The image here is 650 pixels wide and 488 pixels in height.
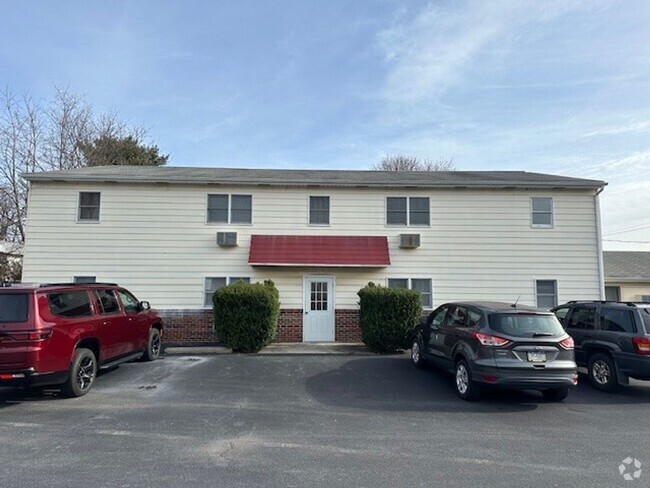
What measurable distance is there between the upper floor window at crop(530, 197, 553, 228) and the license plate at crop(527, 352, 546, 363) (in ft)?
28.7

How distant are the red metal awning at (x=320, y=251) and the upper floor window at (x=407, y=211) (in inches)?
33.6

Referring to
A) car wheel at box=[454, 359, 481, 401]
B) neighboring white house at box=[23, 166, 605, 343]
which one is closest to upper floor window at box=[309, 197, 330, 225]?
neighboring white house at box=[23, 166, 605, 343]

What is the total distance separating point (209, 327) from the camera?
43.6ft

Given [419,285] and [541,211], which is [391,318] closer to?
[419,285]

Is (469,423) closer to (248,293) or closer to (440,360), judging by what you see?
(440,360)

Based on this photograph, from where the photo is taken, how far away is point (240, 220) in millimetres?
13977

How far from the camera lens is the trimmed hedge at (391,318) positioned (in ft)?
38.1

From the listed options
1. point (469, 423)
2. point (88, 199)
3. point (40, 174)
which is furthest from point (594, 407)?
point (40, 174)

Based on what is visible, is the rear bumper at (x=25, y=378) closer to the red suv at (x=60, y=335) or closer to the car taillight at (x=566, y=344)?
the red suv at (x=60, y=335)

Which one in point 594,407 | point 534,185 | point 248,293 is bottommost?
point 594,407

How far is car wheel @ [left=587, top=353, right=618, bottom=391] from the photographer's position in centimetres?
762

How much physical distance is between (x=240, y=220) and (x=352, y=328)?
513 cm

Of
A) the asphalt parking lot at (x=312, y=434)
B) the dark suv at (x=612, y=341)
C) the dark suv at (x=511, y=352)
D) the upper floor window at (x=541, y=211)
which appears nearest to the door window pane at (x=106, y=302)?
the asphalt parking lot at (x=312, y=434)

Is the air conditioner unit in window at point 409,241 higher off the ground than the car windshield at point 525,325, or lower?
higher
